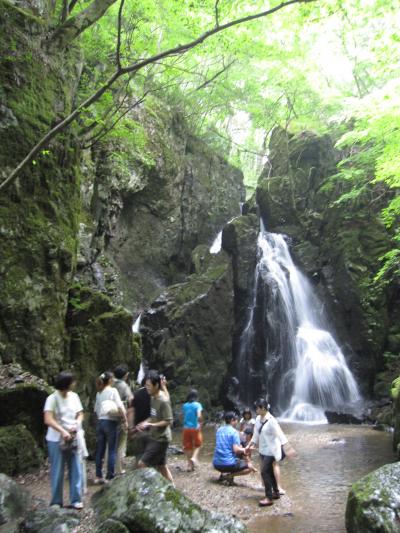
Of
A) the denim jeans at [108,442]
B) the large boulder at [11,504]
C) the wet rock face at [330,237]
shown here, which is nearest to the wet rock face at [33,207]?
the denim jeans at [108,442]

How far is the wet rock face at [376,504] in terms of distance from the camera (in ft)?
15.6

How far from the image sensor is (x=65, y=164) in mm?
9289

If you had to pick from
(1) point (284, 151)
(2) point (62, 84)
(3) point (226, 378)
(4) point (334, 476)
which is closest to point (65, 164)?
(2) point (62, 84)

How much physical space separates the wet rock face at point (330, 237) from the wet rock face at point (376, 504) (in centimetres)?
1341

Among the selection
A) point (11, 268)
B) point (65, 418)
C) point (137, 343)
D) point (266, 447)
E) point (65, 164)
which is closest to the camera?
point (65, 418)

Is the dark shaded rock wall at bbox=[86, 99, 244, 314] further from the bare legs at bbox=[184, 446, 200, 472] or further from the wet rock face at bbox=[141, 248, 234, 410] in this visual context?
the bare legs at bbox=[184, 446, 200, 472]

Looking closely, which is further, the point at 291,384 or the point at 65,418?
the point at 291,384

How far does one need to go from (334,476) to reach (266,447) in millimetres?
2615

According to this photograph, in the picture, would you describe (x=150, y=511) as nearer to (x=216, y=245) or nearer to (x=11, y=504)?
(x=11, y=504)

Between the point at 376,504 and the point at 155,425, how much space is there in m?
2.89

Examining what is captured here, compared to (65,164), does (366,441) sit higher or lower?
lower

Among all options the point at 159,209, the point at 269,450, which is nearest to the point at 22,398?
the point at 269,450

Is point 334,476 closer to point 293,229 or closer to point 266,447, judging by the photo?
point 266,447

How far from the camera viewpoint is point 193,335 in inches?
715
